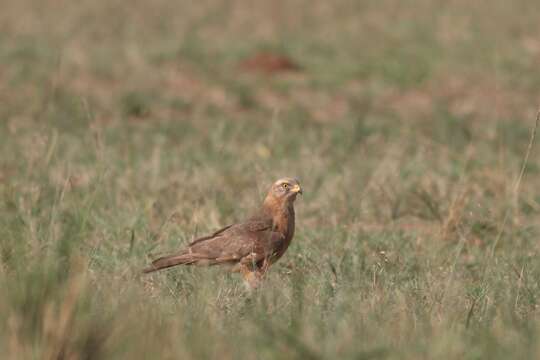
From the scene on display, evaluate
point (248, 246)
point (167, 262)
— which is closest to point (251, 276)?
point (248, 246)

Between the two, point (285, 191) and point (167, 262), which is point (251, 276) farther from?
point (285, 191)

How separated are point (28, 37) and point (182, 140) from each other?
5530 millimetres

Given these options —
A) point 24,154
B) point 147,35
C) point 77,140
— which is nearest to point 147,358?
point 24,154

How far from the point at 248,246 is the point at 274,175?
8.68 ft

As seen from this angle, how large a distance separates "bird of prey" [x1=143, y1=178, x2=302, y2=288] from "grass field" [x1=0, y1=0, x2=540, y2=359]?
14 centimetres

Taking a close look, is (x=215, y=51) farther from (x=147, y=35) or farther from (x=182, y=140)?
(x=182, y=140)

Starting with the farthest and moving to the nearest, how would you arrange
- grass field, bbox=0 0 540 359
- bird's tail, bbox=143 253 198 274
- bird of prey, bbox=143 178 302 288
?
bird of prey, bbox=143 178 302 288
bird's tail, bbox=143 253 198 274
grass field, bbox=0 0 540 359

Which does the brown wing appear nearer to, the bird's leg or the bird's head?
the bird's leg

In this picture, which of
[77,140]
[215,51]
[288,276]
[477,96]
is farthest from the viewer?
[215,51]

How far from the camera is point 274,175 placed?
8.98m

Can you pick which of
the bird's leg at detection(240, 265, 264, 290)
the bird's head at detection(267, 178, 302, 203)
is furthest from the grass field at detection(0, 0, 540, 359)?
the bird's head at detection(267, 178, 302, 203)

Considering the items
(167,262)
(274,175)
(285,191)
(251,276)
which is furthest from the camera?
(274,175)

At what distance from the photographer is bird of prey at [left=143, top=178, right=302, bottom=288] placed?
20.4ft

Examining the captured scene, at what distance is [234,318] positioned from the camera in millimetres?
5148
